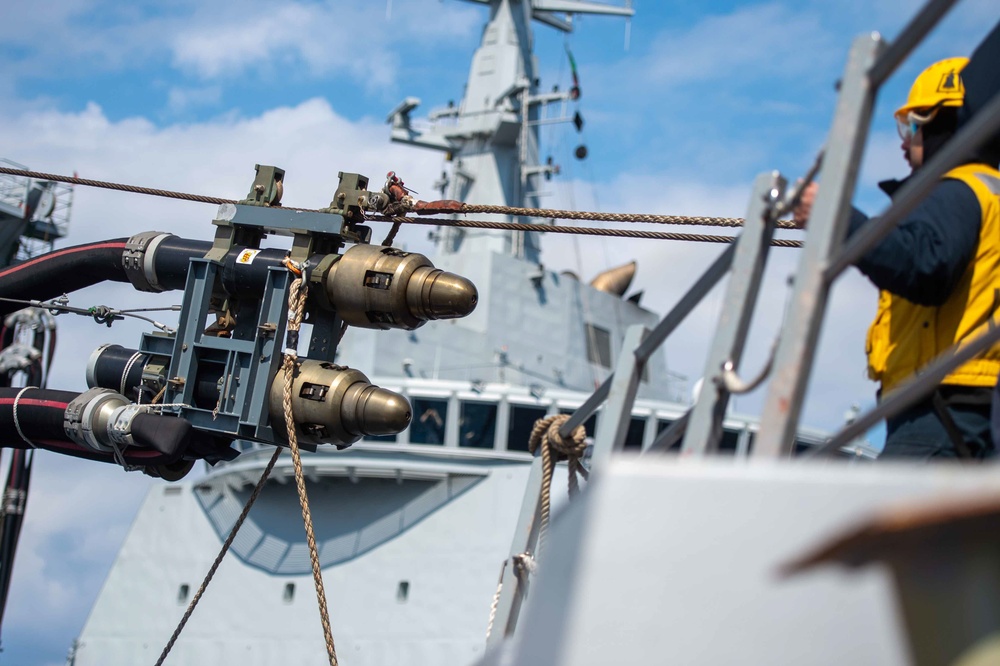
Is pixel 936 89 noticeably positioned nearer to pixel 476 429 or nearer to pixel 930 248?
pixel 930 248

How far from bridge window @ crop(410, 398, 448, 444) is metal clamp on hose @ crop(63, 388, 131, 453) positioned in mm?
9342

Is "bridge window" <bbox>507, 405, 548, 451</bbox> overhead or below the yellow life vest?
below

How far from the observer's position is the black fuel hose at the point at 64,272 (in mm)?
5211

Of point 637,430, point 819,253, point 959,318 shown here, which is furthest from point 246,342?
point 637,430

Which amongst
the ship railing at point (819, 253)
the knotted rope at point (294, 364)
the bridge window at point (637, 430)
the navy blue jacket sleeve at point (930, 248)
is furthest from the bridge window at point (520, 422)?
the ship railing at point (819, 253)

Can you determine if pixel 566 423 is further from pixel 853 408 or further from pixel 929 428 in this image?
pixel 853 408

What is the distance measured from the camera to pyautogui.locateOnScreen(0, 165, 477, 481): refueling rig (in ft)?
14.8

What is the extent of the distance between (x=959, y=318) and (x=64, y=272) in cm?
415

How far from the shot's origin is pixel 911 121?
3.09 m

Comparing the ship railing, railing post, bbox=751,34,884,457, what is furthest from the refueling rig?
railing post, bbox=751,34,884,457

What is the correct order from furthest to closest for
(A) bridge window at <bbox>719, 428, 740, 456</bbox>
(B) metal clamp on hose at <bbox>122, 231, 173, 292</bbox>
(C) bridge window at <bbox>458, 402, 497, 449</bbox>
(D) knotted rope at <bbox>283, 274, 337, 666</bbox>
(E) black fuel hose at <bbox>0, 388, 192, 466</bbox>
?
(A) bridge window at <bbox>719, 428, 740, 456</bbox> → (C) bridge window at <bbox>458, 402, 497, 449</bbox> → (B) metal clamp on hose at <bbox>122, 231, 173, 292</bbox> → (E) black fuel hose at <bbox>0, 388, 192, 466</bbox> → (D) knotted rope at <bbox>283, 274, 337, 666</bbox>

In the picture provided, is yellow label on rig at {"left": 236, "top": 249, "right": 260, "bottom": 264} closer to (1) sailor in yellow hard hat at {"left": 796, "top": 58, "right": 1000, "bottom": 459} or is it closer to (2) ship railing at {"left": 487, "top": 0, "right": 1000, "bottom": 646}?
(1) sailor in yellow hard hat at {"left": 796, "top": 58, "right": 1000, "bottom": 459}

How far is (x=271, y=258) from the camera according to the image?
187 inches

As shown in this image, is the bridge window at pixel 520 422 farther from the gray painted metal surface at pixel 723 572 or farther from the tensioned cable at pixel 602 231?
the gray painted metal surface at pixel 723 572
